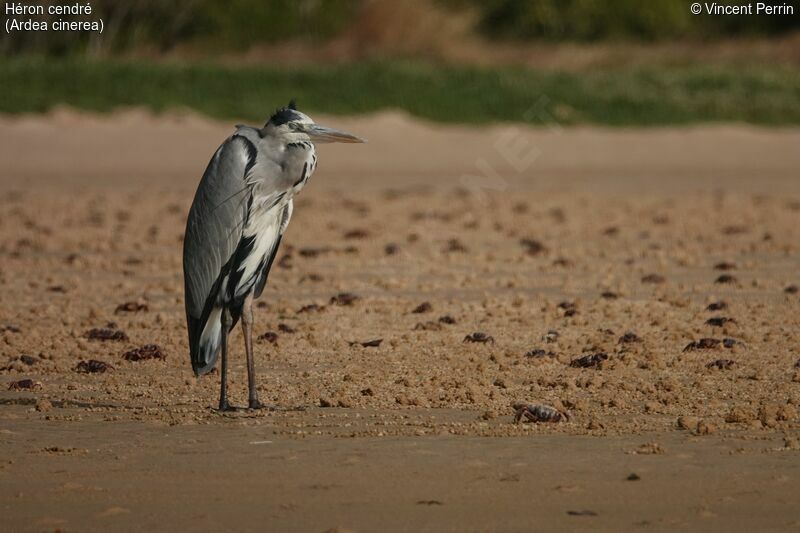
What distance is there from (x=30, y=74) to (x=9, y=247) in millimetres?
24919

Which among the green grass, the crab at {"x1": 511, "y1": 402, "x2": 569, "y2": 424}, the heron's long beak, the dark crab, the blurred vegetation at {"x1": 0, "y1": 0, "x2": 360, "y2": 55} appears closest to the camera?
the crab at {"x1": 511, "y1": 402, "x2": 569, "y2": 424}

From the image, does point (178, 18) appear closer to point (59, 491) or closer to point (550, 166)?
point (550, 166)

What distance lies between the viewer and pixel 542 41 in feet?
190

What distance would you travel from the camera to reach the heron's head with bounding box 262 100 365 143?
8.75 m

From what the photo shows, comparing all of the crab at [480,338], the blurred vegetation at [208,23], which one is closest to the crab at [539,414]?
the crab at [480,338]

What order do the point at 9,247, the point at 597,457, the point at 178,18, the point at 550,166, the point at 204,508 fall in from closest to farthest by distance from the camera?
the point at 204,508 < the point at 597,457 < the point at 9,247 < the point at 550,166 < the point at 178,18

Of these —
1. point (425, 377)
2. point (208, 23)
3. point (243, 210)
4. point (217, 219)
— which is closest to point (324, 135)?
point (243, 210)

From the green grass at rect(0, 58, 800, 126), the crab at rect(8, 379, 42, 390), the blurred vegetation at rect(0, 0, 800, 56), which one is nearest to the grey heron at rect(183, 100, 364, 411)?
the crab at rect(8, 379, 42, 390)

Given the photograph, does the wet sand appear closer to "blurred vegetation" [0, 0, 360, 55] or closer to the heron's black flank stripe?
the heron's black flank stripe

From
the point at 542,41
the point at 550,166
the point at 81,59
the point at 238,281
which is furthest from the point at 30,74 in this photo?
the point at 238,281

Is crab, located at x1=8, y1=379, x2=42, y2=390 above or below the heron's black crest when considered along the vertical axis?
below

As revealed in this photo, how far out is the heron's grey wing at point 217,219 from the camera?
8789 millimetres

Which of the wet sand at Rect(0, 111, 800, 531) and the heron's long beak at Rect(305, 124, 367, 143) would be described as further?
the heron's long beak at Rect(305, 124, 367, 143)

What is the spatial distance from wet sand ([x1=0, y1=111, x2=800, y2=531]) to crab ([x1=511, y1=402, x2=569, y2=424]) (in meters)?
0.07
